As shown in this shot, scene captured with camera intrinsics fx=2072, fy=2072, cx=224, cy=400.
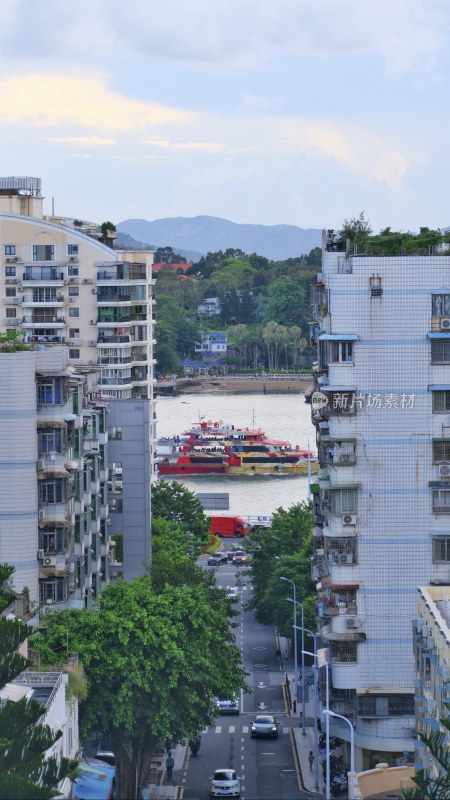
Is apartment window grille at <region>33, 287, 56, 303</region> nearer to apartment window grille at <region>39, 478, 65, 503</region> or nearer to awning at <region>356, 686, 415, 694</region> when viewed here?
apartment window grille at <region>39, 478, 65, 503</region>

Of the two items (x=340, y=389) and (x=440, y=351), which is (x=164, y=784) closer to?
(x=340, y=389)

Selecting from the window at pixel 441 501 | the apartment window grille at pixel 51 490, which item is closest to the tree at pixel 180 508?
the apartment window grille at pixel 51 490

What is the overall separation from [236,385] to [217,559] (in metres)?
114

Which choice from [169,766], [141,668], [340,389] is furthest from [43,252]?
[141,668]

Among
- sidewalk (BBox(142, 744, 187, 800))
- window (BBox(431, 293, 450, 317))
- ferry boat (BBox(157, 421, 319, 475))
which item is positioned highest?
window (BBox(431, 293, 450, 317))

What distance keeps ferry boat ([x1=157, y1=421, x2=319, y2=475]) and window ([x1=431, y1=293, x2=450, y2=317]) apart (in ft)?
256

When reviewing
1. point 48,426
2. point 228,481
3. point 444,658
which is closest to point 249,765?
point 48,426

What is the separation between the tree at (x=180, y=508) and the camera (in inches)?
2785

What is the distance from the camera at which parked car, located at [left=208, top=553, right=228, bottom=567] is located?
75.8 m

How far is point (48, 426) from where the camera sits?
135ft

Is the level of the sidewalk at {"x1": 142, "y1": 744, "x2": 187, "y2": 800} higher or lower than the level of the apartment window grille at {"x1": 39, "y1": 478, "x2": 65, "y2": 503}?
lower

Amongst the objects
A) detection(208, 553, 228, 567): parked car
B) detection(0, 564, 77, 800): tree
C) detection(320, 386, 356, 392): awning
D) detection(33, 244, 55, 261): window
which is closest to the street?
detection(320, 386, 356, 392): awning

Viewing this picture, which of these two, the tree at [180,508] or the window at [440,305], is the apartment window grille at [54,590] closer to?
the window at [440,305]

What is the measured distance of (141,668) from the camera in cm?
3912
